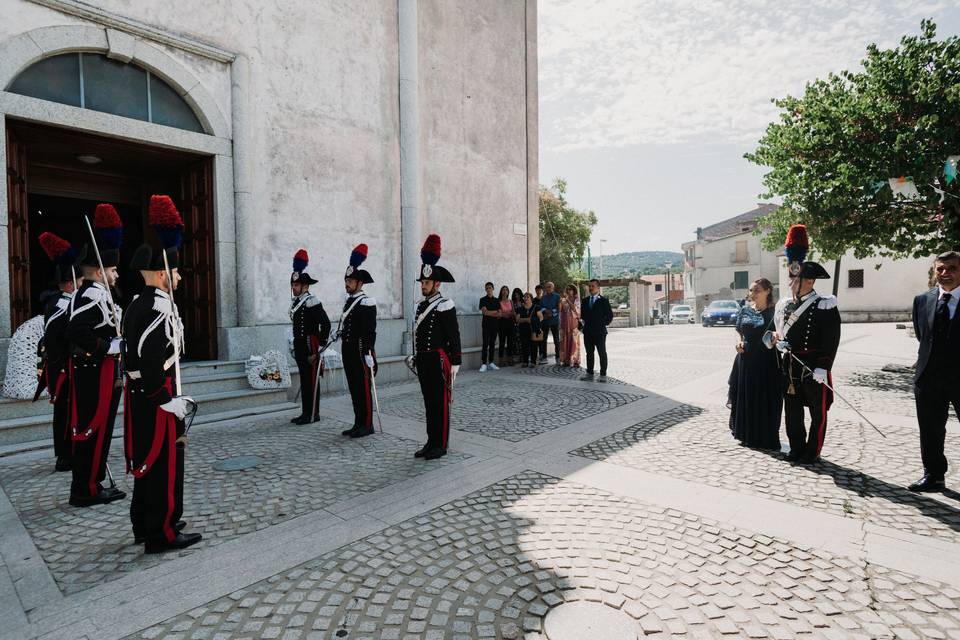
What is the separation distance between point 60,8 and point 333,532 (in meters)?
7.94

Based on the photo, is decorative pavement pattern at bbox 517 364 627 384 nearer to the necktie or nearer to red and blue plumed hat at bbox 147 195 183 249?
the necktie

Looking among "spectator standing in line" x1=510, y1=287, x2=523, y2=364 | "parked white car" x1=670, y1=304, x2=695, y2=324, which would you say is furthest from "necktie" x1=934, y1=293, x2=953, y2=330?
"parked white car" x1=670, y1=304, x2=695, y2=324

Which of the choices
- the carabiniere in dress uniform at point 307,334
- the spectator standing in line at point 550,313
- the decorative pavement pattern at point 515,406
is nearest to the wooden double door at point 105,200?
the carabiniere in dress uniform at point 307,334

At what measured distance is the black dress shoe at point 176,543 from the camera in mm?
3488

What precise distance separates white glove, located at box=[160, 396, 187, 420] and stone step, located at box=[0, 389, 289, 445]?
165 inches

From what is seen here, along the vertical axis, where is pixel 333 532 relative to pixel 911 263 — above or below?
below

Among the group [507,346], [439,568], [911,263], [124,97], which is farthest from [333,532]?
[911,263]

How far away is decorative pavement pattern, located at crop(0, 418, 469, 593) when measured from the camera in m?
3.52

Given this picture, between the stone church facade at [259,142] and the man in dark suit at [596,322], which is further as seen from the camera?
the man in dark suit at [596,322]

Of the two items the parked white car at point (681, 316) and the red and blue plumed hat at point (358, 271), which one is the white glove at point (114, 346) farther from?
the parked white car at point (681, 316)

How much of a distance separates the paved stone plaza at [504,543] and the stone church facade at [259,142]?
3672 millimetres

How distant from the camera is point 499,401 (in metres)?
8.41

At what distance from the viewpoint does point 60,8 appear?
7.02 metres

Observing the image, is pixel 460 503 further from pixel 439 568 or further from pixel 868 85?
pixel 868 85
